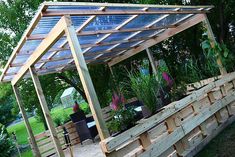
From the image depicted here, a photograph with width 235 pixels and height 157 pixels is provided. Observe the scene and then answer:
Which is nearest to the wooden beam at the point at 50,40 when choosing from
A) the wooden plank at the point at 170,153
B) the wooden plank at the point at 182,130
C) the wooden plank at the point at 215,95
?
the wooden plank at the point at 182,130

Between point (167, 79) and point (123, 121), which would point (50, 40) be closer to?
point (123, 121)

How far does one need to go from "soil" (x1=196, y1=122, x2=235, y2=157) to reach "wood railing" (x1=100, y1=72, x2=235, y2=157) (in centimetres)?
11

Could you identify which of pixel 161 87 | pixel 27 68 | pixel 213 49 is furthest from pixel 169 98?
pixel 27 68

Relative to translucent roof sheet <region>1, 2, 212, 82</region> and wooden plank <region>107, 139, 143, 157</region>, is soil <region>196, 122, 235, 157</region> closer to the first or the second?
wooden plank <region>107, 139, 143, 157</region>

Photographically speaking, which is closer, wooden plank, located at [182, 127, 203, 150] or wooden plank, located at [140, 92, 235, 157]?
wooden plank, located at [140, 92, 235, 157]

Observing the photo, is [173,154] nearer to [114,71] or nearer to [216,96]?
[216,96]

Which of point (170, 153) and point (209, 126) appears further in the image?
point (209, 126)

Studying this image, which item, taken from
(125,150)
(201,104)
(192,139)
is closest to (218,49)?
(201,104)

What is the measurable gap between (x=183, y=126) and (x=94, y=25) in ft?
7.81

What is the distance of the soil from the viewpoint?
4.14 meters

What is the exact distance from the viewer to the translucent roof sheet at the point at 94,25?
3611mm

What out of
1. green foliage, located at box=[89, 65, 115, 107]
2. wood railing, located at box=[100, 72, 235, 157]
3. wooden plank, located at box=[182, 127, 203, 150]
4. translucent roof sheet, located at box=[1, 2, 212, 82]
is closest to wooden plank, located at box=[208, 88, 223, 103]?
wood railing, located at box=[100, 72, 235, 157]

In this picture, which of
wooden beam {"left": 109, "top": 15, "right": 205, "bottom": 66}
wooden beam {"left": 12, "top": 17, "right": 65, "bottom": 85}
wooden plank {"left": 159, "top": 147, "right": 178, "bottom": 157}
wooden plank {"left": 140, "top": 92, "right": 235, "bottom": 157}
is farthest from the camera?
wooden beam {"left": 109, "top": 15, "right": 205, "bottom": 66}

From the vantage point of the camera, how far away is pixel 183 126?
172 inches
